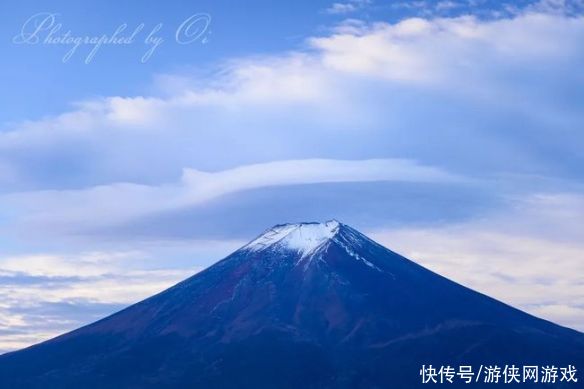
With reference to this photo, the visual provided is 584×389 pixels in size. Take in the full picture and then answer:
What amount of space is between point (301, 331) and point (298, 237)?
80.7ft

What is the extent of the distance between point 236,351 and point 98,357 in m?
20.8

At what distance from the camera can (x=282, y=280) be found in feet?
511

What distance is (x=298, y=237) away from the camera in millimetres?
166125

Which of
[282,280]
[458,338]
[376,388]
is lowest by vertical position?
[376,388]

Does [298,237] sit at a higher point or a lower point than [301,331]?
higher

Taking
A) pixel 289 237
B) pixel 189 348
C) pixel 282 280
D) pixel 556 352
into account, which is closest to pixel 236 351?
pixel 189 348

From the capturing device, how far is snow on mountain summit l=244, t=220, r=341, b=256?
163 metres

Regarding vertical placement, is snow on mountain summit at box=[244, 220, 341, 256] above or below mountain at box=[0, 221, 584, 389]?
above

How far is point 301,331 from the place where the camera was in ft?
475

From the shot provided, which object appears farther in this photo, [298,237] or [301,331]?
[298,237]

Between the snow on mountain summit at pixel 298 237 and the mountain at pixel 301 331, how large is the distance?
0.68 feet

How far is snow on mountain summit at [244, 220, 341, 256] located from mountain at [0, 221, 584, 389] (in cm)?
21

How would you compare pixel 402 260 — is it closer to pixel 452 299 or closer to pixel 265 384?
pixel 452 299

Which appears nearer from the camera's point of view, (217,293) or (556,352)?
(556,352)
